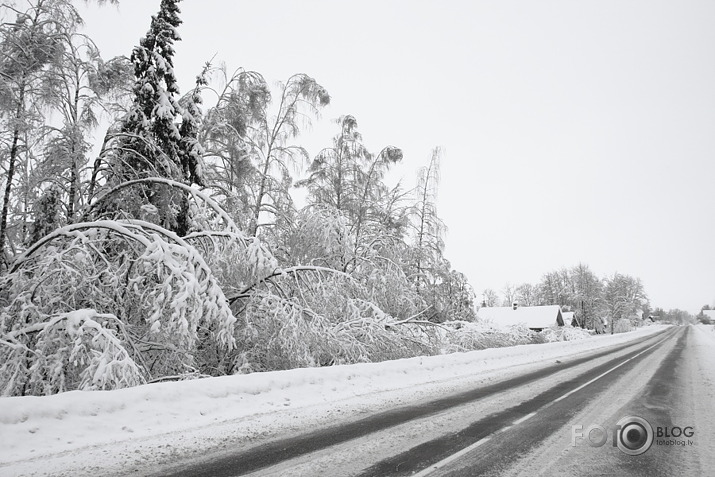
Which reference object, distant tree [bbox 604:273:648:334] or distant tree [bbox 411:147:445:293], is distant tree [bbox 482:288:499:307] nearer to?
distant tree [bbox 604:273:648:334]

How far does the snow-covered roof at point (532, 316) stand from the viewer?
55781 millimetres

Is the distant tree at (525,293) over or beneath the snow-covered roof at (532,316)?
over

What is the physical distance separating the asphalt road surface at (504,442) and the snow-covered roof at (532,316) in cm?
5006

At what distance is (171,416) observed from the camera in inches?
204

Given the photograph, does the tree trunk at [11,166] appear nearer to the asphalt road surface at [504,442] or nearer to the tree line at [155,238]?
the tree line at [155,238]

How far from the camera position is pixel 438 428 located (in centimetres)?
547

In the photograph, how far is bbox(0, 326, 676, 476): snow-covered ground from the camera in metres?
3.83

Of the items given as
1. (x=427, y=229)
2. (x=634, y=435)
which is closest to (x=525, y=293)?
(x=427, y=229)

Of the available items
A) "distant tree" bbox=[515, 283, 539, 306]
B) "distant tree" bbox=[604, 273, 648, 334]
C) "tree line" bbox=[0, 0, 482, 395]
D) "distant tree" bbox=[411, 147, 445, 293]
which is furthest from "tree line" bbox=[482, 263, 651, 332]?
"tree line" bbox=[0, 0, 482, 395]

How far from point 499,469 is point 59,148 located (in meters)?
11.4

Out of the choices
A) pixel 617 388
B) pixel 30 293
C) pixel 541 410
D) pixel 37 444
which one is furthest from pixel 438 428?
pixel 30 293

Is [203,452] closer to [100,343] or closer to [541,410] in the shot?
[100,343]

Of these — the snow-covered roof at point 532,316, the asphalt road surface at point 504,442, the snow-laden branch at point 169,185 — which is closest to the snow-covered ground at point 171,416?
the asphalt road surface at point 504,442

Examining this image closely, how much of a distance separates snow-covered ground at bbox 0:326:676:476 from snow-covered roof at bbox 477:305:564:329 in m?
51.5
